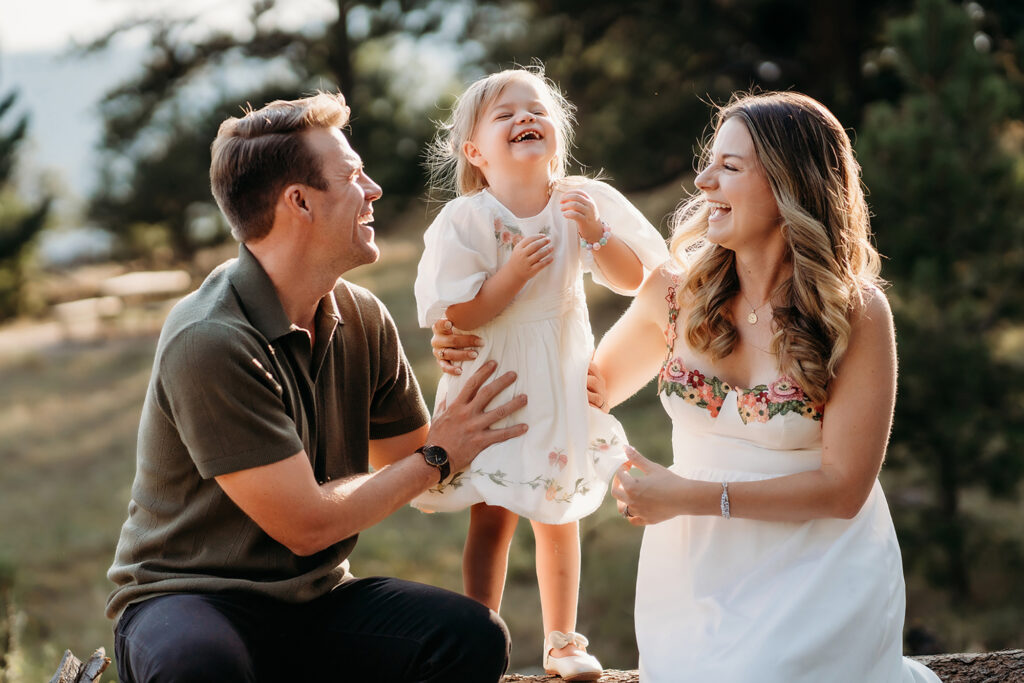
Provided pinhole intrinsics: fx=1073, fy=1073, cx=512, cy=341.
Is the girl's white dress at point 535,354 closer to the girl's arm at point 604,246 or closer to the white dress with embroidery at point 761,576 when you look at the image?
the girl's arm at point 604,246

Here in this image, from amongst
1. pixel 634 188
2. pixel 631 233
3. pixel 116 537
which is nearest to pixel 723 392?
pixel 631 233

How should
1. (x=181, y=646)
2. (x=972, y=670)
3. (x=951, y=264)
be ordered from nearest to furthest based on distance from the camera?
1. (x=181, y=646)
2. (x=972, y=670)
3. (x=951, y=264)

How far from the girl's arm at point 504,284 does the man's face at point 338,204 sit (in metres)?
0.26

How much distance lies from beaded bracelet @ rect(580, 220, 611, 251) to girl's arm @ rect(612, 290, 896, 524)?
0.60m

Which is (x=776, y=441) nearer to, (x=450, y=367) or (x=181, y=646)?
(x=450, y=367)

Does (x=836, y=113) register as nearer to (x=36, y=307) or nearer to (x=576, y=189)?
(x=576, y=189)

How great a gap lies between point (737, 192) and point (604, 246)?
1.30 feet

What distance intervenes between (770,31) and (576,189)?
5.71m

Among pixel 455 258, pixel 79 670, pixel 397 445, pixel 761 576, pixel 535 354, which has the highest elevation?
pixel 455 258

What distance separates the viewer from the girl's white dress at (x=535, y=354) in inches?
98.0

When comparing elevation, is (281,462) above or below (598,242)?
below

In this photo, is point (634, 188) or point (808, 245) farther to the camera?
point (634, 188)

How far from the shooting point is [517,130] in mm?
2535

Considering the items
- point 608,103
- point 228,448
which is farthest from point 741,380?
point 608,103
